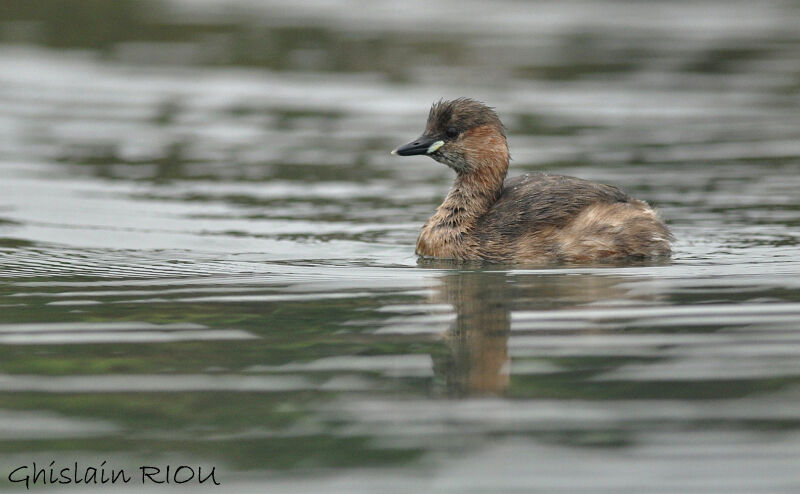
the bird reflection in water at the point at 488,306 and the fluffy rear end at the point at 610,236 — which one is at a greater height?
the fluffy rear end at the point at 610,236

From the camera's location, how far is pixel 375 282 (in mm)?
→ 9195

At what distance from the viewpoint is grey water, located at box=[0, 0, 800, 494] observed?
5.50 metres

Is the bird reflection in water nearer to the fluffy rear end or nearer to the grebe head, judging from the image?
the fluffy rear end

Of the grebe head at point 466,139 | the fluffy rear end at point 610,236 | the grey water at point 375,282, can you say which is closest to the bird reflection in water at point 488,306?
the grey water at point 375,282

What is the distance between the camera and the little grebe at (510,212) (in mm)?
10180

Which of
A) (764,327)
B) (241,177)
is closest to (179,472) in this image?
(764,327)

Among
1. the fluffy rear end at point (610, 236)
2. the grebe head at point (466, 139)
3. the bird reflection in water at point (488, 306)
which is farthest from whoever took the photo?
the grebe head at point (466, 139)

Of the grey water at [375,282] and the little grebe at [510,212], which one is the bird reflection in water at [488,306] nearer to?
the grey water at [375,282]

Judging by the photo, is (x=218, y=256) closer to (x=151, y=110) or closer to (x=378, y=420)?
(x=378, y=420)

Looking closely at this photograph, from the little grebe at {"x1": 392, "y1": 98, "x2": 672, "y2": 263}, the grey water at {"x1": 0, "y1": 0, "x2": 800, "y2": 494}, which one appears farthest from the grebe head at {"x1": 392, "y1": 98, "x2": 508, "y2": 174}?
the grey water at {"x1": 0, "y1": 0, "x2": 800, "y2": 494}

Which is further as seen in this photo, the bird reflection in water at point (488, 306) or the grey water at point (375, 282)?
the bird reflection in water at point (488, 306)

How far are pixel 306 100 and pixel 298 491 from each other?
1399cm

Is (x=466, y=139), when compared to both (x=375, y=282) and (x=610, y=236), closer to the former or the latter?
(x=610, y=236)

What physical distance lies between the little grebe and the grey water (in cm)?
29
